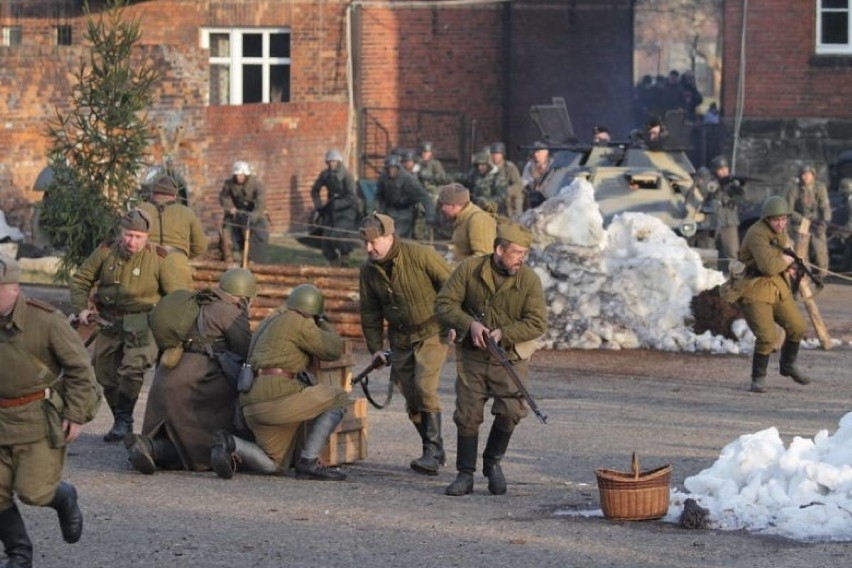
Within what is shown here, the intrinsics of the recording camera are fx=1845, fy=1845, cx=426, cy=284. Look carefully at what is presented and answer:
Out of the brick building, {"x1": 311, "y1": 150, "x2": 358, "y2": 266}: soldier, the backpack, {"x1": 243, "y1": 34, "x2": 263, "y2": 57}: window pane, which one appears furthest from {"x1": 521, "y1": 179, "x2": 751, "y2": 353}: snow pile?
{"x1": 243, "y1": 34, "x2": 263, "y2": 57}: window pane

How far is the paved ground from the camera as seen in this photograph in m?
9.57

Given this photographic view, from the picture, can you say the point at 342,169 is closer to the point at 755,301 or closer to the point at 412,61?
the point at 412,61

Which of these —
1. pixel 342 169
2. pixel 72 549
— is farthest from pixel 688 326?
pixel 72 549

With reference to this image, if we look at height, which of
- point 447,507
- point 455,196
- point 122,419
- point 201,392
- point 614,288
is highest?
A: point 455,196

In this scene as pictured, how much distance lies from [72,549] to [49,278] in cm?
1444

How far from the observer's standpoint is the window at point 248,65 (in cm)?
3275

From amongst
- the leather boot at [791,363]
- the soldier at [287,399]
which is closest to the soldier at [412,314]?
the soldier at [287,399]

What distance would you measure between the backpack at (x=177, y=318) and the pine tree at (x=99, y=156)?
8.47m

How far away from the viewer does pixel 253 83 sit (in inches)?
1302

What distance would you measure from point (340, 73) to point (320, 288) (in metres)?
14.5

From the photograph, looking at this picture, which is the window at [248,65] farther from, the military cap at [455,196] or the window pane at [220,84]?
the military cap at [455,196]

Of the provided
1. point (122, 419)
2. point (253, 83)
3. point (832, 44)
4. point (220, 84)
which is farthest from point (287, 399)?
point (253, 83)

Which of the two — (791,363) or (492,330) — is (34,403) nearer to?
(492,330)

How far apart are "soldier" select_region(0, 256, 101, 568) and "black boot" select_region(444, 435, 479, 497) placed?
296 cm
